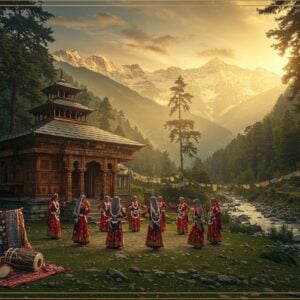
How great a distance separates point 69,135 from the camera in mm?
23234

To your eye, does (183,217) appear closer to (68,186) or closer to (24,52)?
(68,186)

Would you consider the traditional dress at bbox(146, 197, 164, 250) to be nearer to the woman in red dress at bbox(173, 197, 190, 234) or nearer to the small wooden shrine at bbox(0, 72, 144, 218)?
the woman in red dress at bbox(173, 197, 190, 234)

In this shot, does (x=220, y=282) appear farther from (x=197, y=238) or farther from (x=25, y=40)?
(x=25, y=40)

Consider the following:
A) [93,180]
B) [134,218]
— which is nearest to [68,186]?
[93,180]

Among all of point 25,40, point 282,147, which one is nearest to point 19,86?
point 25,40

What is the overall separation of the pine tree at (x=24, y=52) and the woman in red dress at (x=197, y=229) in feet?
74.7

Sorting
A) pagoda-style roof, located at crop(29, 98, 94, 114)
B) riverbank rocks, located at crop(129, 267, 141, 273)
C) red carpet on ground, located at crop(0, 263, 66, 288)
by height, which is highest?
pagoda-style roof, located at crop(29, 98, 94, 114)

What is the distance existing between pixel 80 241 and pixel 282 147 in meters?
48.4

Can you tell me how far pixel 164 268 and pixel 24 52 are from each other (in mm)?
29624

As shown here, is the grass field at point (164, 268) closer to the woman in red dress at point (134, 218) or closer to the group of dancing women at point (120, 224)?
the group of dancing women at point (120, 224)

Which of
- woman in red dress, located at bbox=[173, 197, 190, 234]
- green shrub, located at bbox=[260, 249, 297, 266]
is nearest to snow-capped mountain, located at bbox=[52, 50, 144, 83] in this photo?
woman in red dress, located at bbox=[173, 197, 190, 234]

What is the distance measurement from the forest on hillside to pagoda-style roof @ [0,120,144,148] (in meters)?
25.6

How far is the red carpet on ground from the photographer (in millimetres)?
8264

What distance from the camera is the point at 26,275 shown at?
8.88 m
